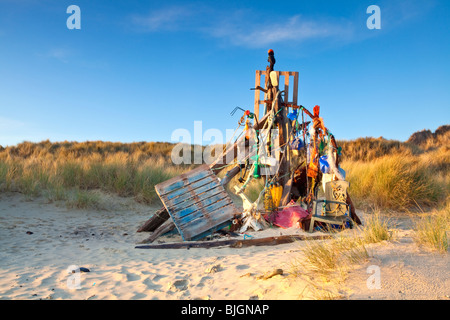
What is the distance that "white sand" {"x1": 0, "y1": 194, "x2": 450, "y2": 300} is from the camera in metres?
2.90

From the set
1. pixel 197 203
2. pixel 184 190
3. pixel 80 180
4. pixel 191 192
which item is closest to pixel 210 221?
pixel 197 203

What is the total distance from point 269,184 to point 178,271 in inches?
113

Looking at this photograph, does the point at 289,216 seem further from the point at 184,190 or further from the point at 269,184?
the point at 184,190

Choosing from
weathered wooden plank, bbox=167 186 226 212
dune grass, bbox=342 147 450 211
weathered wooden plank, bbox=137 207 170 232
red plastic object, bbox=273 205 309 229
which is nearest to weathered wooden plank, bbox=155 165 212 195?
weathered wooden plank, bbox=167 186 226 212

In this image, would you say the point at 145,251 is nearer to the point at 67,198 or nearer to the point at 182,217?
the point at 182,217

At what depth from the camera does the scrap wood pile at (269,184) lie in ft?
18.8

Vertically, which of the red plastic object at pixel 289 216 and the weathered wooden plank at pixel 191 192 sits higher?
the weathered wooden plank at pixel 191 192

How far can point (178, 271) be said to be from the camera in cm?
414

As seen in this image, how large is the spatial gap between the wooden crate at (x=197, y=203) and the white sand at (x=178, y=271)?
66cm

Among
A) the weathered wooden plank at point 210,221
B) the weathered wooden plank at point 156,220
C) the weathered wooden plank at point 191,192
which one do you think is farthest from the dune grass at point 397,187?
the weathered wooden plank at point 156,220

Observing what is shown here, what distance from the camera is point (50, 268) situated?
4.45m

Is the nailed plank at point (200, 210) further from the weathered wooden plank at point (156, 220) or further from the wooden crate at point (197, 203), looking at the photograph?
the weathered wooden plank at point (156, 220)

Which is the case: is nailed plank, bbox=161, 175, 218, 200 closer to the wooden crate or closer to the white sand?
the wooden crate
